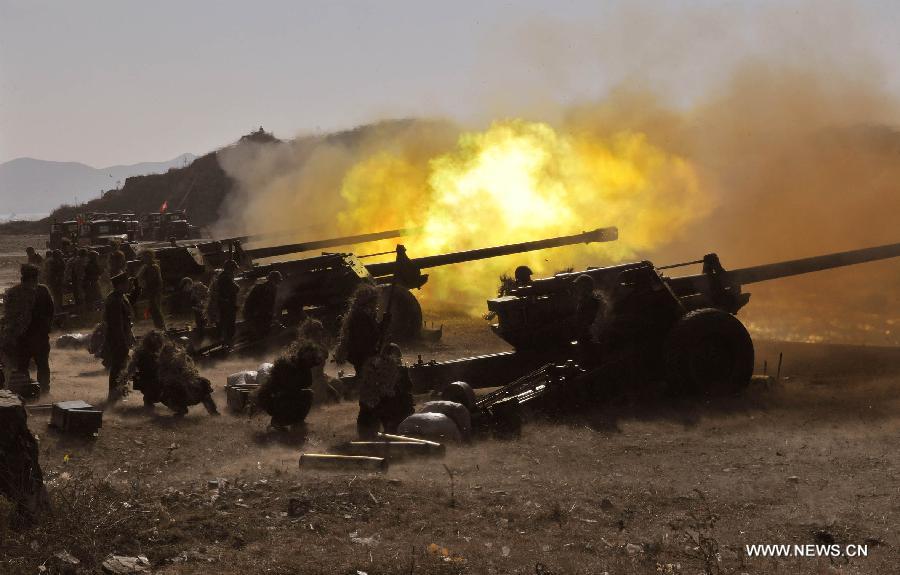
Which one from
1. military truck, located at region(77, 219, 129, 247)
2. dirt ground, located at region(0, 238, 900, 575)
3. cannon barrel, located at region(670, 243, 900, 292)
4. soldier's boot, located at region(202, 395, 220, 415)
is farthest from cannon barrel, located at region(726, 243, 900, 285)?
military truck, located at region(77, 219, 129, 247)

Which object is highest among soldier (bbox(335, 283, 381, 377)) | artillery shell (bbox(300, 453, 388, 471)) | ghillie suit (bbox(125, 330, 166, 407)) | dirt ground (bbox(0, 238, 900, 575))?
soldier (bbox(335, 283, 381, 377))

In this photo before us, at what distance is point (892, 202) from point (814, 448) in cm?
1604

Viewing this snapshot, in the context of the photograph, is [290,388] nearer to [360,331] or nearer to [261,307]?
[360,331]

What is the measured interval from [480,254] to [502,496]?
11.0m

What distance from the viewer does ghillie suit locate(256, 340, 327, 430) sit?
959cm

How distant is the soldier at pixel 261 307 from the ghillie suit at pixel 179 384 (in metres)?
4.19

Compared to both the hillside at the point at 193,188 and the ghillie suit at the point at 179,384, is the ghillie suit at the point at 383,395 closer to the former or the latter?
the ghillie suit at the point at 179,384

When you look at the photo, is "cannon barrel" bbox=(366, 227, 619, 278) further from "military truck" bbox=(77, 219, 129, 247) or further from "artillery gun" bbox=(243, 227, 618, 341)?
"military truck" bbox=(77, 219, 129, 247)

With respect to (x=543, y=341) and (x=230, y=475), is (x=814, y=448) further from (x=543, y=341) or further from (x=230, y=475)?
(x=230, y=475)

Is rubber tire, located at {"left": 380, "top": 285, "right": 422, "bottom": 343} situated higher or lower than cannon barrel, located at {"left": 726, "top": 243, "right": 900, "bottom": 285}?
lower

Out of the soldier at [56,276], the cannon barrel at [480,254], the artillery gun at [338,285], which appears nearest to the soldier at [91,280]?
the soldier at [56,276]

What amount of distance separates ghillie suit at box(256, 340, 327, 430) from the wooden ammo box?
1632 millimetres

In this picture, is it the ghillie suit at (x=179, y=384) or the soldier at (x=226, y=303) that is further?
the soldier at (x=226, y=303)

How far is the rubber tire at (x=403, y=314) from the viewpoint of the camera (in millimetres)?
16703
